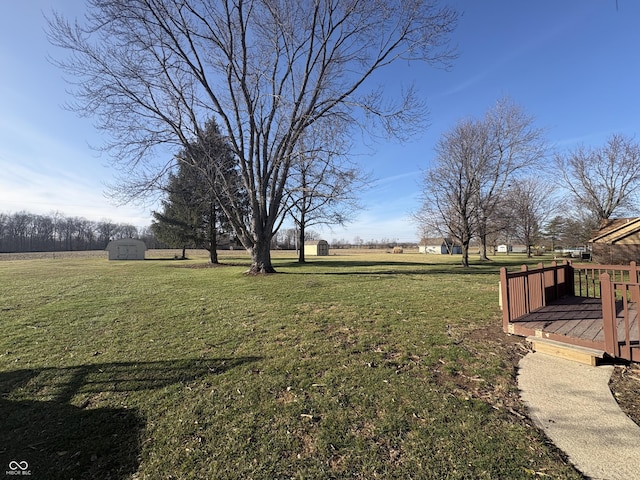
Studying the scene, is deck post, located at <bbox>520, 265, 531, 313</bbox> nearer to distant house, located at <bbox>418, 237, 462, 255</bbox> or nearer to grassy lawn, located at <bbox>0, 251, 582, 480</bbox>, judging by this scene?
grassy lawn, located at <bbox>0, 251, 582, 480</bbox>

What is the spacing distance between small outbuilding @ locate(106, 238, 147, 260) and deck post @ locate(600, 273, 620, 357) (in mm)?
41793

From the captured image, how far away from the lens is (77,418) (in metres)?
3.11

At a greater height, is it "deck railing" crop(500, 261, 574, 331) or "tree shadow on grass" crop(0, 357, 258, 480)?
"deck railing" crop(500, 261, 574, 331)

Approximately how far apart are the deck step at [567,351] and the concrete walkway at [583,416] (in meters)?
0.10

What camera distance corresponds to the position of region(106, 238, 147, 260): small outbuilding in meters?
36.1

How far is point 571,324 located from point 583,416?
2.64 m

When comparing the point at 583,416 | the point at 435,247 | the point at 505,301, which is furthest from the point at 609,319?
the point at 435,247

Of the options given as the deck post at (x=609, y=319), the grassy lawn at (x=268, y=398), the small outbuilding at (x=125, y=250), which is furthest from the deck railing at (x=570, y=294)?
the small outbuilding at (x=125, y=250)

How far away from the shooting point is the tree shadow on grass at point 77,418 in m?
2.47

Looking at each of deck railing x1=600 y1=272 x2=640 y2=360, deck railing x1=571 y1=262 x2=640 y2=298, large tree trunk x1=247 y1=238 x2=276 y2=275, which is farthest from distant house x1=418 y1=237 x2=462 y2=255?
deck railing x1=600 y1=272 x2=640 y2=360

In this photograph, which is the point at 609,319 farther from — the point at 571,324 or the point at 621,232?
the point at 621,232

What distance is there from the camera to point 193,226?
85.9 ft
